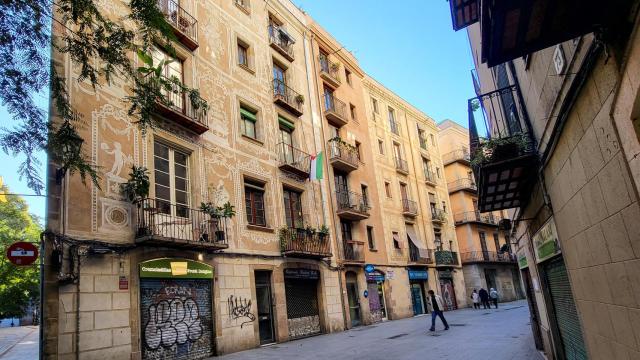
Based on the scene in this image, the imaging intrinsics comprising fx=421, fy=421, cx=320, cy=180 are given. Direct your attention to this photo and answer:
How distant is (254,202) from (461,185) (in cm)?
2769

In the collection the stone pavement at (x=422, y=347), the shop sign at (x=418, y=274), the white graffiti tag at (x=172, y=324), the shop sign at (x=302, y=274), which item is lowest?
the stone pavement at (x=422, y=347)

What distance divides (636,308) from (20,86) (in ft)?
23.6

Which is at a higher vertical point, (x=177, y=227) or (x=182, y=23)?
(x=182, y=23)

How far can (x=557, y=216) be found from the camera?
6105mm

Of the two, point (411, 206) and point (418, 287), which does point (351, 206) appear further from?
point (418, 287)

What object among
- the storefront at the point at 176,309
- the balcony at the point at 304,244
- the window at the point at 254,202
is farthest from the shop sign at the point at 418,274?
the storefront at the point at 176,309

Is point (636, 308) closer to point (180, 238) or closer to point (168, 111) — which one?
point (180, 238)

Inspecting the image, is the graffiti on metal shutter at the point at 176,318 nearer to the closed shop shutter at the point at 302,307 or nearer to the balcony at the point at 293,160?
the closed shop shutter at the point at 302,307

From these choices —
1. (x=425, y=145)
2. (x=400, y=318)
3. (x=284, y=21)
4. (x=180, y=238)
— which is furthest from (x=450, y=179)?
(x=180, y=238)

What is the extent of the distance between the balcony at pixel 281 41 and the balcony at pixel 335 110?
3744mm

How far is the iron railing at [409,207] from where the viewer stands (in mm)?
29750

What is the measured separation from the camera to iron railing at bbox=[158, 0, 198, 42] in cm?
1477

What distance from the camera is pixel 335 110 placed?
2516cm

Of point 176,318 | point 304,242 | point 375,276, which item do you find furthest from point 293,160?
point 176,318
